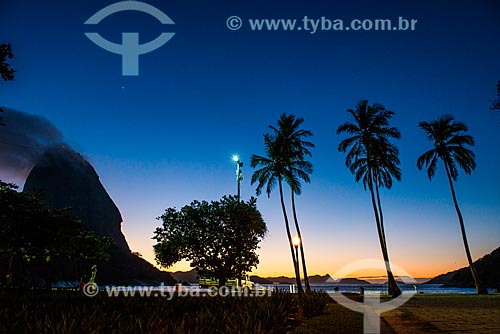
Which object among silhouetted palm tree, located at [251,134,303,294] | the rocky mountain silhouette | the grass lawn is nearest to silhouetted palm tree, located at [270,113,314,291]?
silhouetted palm tree, located at [251,134,303,294]

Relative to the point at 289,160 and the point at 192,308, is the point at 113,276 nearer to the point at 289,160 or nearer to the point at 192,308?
the point at 289,160

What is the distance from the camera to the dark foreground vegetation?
21.5 ft

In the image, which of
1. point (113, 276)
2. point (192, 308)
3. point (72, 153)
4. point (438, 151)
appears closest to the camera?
point (192, 308)

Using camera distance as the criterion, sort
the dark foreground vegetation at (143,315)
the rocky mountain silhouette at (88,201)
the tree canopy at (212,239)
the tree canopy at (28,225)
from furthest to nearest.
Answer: the rocky mountain silhouette at (88,201) → the tree canopy at (212,239) → the tree canopy at (28,225) → the dark foreground vegetation at (143,315)

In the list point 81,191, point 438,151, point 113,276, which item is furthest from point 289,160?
point 81,191

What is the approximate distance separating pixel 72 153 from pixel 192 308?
134046 mm

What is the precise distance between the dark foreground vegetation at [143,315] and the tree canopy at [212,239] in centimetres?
1360

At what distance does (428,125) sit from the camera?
34156 mm

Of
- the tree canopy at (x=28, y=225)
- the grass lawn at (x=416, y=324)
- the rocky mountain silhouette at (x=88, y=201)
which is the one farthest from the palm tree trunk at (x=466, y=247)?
the rocky mountain silhouette at (x=88, y=201)

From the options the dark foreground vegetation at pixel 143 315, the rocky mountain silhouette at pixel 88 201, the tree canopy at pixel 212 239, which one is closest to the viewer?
the dark foreground vegetation at pixel 143 315

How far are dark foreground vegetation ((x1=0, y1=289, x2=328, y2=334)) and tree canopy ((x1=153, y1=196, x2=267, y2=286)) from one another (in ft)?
44.6

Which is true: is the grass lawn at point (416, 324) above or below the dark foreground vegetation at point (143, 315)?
below

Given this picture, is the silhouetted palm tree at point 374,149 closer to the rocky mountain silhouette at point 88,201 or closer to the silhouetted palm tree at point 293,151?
the silhouetted palm tree at point 293,151

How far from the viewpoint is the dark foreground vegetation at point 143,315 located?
21.5ft
